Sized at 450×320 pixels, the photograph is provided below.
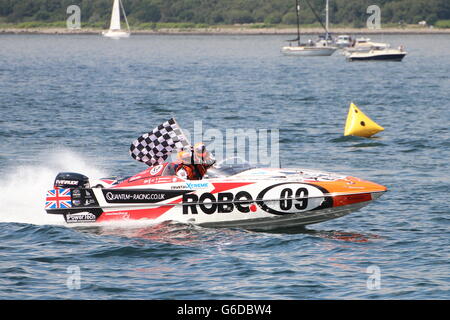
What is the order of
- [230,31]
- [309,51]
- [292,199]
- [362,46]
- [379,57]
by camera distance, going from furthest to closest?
[230,31]
[362,46]
[309,51]
[379,57]
[292,199]

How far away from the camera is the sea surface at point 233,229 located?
12.4 m

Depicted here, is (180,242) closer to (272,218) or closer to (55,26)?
(272,218)

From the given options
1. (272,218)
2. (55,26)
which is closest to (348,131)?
(272,218)

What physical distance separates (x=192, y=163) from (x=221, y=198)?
94 cm

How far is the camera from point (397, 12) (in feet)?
538

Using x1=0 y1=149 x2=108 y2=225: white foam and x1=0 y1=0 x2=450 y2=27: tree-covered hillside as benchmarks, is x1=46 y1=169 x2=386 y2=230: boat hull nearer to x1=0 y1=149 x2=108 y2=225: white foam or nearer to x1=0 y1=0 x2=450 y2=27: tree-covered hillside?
x1=0 y1=149 x2=108 y2=225: white foam

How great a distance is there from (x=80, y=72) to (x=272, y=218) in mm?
56186

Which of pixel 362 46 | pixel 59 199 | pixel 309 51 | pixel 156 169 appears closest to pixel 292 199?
pixel 156 169

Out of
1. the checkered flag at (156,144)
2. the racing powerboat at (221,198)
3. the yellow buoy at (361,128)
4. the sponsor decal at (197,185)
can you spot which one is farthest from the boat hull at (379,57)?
the sponsor decal at (197,185)

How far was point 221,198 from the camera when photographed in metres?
14.8

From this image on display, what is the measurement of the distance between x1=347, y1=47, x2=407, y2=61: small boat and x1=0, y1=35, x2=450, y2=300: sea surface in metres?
31.3

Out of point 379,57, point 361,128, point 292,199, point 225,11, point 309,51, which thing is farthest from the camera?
point 225,11

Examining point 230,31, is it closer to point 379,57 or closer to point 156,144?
point 379,57

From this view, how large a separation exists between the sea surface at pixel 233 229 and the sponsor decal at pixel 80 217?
202mm
